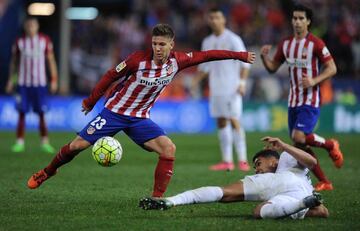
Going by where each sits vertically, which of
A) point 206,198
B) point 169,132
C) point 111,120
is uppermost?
point 111,120

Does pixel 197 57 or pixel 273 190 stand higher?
pixel 197 57

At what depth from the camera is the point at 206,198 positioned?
7316 millimetres

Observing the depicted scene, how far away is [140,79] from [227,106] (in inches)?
205

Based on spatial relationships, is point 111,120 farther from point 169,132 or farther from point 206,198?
point 169,132

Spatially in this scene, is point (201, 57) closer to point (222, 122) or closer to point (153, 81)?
point (153, 81)

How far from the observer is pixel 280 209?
7176 millimetres

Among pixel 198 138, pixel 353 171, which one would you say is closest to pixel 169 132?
pixel 198 138

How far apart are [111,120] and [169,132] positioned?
13.6 metres

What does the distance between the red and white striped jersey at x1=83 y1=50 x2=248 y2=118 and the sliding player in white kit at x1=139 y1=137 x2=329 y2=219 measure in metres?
1.32

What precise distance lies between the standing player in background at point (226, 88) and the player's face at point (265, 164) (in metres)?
5.34

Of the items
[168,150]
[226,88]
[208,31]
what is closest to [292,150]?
[168,150]

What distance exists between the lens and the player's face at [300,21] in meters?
10.4

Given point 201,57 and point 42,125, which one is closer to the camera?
point 201,57

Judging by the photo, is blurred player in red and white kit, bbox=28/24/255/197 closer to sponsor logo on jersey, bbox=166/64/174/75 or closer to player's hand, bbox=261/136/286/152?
sponsor logo on jersey, bbox=166/64/174/75
